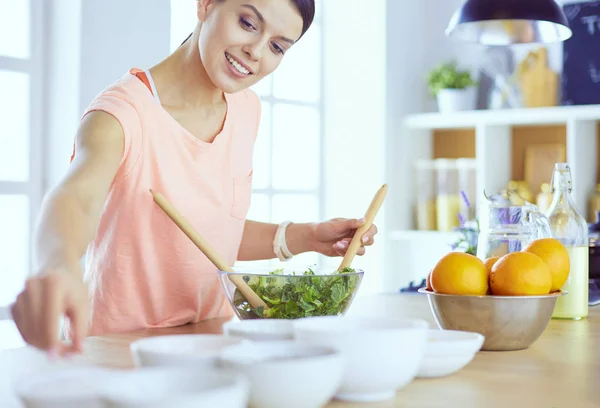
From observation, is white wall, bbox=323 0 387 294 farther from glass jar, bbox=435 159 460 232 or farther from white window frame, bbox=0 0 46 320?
white window frame, bbox=0 0 46 320

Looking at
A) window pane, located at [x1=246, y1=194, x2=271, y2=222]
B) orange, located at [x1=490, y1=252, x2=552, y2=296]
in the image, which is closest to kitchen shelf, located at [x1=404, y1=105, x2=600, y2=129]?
window pane, located at [x1=246, y1=194, x2=271, y2=222]

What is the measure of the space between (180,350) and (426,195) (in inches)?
148

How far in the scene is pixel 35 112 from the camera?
274 centimetres

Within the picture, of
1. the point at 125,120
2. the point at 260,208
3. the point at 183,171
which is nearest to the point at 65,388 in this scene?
the point at 125,120

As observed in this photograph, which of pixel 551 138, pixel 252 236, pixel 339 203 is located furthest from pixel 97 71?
pixel 551 138

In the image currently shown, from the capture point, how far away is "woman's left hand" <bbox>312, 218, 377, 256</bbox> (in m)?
1.58

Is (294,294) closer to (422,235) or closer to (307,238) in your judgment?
(307,238)

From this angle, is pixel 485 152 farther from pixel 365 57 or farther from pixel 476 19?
pixel 476 19

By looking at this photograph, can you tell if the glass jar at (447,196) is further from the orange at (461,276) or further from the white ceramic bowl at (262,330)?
the white ceramic bowl at (262,330)

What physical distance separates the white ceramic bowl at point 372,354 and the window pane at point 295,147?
3.29 meters

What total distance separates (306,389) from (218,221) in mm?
987

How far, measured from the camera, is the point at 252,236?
1.85m

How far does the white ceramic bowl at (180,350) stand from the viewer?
2.52ft

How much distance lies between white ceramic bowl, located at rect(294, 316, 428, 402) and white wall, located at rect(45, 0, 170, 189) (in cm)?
204
